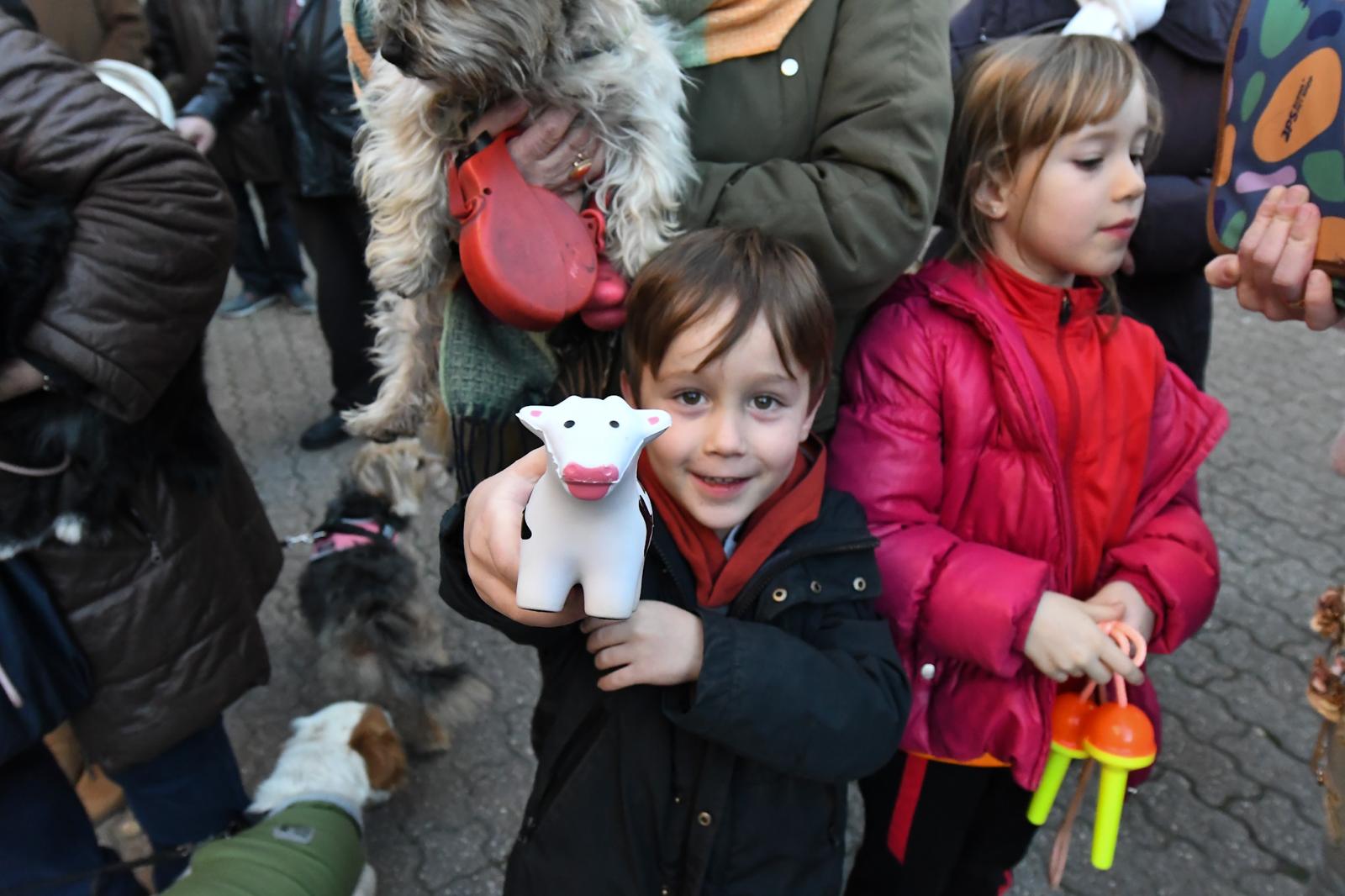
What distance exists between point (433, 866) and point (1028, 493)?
73.8 inches

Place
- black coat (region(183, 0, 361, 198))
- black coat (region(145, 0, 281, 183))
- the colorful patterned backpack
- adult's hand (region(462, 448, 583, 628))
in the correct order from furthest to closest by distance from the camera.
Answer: black coat (region(145, 0, 281, 183))
black coat (region(183, 0, 361, 198))
the colorful patterned backpack
adult's hand (region(462, 448, 583, 628))

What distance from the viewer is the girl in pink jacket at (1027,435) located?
157 cm

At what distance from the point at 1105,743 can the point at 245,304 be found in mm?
5743

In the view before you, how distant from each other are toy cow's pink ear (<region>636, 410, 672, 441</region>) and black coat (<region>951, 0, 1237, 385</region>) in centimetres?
157

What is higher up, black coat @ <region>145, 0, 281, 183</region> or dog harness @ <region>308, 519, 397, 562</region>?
black coat @ <region>145, 0, 281, 183</region>

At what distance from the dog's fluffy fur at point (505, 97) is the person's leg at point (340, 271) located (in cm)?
238

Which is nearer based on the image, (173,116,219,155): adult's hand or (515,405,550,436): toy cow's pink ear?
(515,405,550,436): toy cow's pink ear

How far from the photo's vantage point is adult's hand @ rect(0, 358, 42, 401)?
1.55 m

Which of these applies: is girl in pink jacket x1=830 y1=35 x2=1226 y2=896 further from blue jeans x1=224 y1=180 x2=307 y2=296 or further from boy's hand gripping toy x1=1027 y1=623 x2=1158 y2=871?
blue jeans x1=224 y1=180 x2=307 y2=296

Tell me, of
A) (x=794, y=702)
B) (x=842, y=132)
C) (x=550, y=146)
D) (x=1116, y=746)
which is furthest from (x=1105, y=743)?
(x=550, y=146)

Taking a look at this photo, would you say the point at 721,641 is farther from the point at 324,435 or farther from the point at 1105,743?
the point at 324,435

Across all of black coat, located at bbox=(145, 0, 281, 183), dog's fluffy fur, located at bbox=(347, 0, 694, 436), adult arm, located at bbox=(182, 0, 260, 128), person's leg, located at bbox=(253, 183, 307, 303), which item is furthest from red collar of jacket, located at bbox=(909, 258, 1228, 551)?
person's leg, located at bbox=(253, 183, 307, 303)

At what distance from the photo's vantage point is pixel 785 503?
140 cm

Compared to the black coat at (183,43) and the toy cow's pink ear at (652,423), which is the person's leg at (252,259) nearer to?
the black coat at (183,43)
